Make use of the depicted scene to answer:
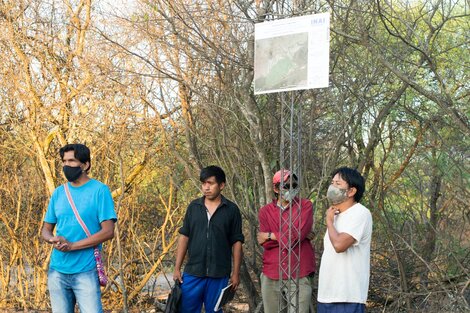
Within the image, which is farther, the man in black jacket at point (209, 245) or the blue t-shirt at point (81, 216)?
the man in black jacket at point (209, 245)

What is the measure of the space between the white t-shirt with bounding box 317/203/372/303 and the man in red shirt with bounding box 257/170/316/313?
96 cm

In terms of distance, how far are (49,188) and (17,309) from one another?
1679 millimetres

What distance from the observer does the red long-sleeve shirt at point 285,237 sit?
5527 millimetres

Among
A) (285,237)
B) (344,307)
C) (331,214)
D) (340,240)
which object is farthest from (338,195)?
(285,237)

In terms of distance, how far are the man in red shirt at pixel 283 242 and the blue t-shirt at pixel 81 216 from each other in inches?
55.9

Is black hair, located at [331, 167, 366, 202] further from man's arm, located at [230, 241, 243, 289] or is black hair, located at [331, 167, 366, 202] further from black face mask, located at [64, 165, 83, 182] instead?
black face mask, located at [64, 165, 83, 182]

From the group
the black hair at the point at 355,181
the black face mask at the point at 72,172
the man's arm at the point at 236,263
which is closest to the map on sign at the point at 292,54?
the black hair at the point at 355,181

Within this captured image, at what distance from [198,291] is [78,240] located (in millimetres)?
1404

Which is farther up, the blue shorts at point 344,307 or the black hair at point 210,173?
the black hair at point 210,173

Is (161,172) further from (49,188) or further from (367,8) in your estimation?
(367,8)

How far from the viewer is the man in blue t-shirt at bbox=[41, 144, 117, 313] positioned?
4.57 meters

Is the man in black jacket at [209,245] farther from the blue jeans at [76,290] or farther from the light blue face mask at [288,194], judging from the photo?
the blue jeans at [76,290]

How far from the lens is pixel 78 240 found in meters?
4.61

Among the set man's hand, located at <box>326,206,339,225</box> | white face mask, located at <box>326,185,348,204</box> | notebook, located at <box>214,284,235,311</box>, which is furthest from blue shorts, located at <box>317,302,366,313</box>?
notebook, located at <box>214,284,235,311</box>
